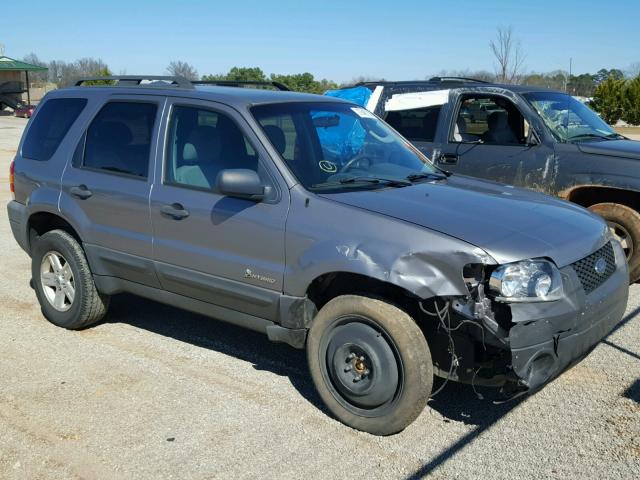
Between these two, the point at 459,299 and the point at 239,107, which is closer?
the point at 459,299

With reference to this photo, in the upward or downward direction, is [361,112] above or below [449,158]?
above

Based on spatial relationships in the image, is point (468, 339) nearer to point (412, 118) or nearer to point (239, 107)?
point (239, 107)

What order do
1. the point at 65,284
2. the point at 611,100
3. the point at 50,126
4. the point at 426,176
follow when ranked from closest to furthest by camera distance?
the point at 426,176, the point at 65,284, the point at 50,126, the point at 611,100

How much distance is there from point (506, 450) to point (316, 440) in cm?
103

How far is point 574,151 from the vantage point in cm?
694

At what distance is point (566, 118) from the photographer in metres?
7.46

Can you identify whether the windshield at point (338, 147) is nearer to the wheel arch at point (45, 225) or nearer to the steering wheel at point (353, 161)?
the steering wheel at point (353, 161)

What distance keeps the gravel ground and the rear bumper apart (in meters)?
0.86

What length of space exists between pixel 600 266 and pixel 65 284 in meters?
4.04

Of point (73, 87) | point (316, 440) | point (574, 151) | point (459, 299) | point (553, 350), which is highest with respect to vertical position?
point (73, 87)

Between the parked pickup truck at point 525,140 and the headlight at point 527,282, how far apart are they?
3.24 m

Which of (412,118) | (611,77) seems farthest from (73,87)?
(611,77)

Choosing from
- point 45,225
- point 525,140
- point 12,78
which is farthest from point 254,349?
point 12,78

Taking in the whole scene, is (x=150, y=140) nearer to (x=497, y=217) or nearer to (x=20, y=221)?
(x=20, y=221)
